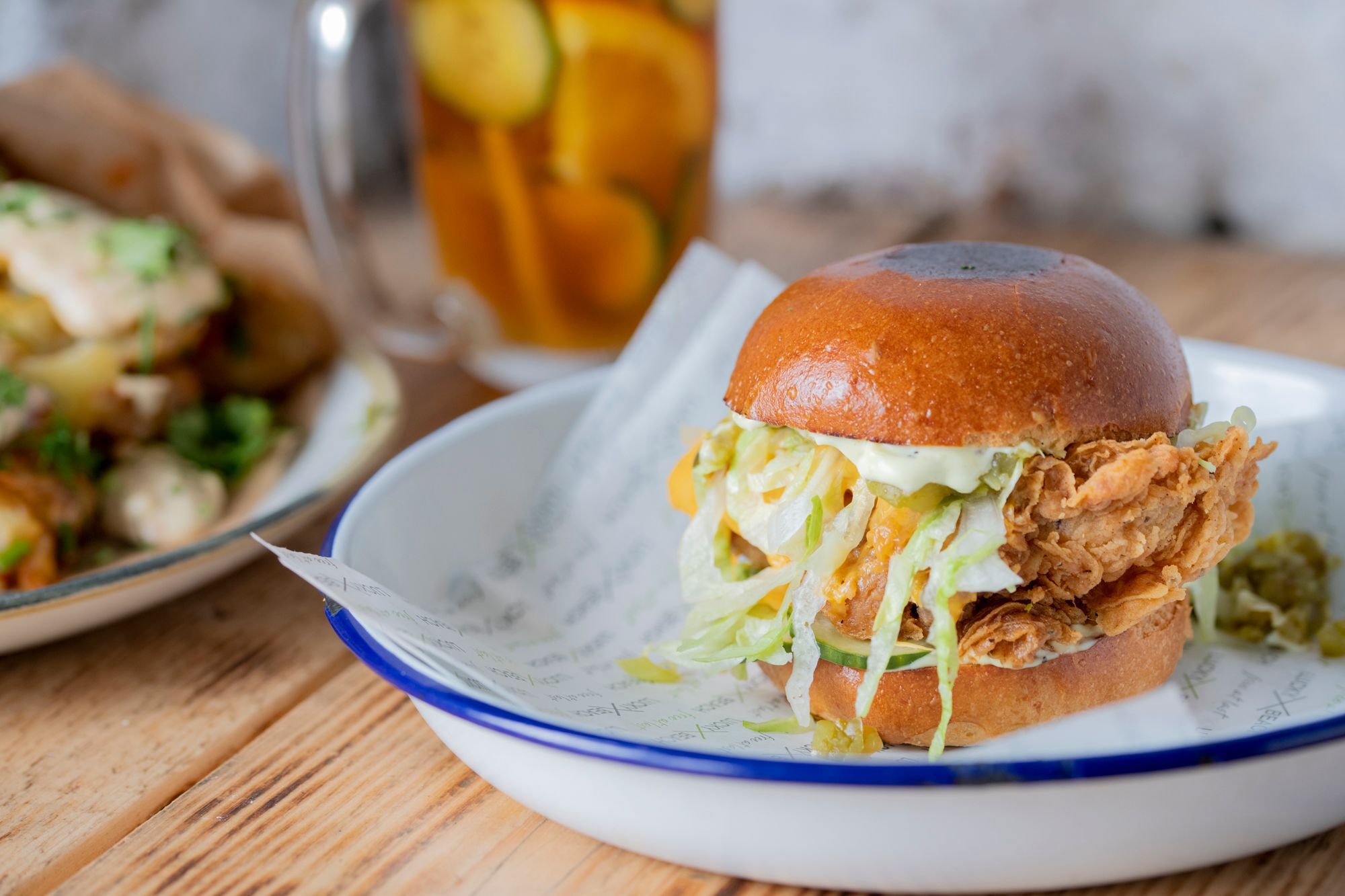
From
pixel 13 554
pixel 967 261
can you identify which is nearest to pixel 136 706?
pixel 13 554

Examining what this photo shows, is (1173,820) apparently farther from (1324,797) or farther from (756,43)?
(756,43)

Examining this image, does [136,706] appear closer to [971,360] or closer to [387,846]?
[387,846]

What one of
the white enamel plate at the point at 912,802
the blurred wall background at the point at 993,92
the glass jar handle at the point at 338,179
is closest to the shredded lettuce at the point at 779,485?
the white enamel plate at the point at 912,802

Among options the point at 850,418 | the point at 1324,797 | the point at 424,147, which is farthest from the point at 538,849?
the point at 424,147

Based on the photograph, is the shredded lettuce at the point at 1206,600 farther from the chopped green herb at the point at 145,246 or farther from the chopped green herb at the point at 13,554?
the chopped green herb at the point at 145,246

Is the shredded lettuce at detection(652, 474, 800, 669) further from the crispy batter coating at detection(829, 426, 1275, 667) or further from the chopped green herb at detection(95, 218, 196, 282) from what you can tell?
the chopped green herb at detection(95, 218, 196, 282)

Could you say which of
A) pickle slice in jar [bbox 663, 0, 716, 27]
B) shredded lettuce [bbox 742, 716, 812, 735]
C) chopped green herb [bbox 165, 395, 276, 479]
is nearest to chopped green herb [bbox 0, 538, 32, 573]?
chopped green herb [bbox 165, 395, 276, 479]

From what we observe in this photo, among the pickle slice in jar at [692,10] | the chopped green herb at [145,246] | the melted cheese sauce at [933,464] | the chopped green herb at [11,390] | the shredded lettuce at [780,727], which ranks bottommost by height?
the shredded lettuce at [780,727]
